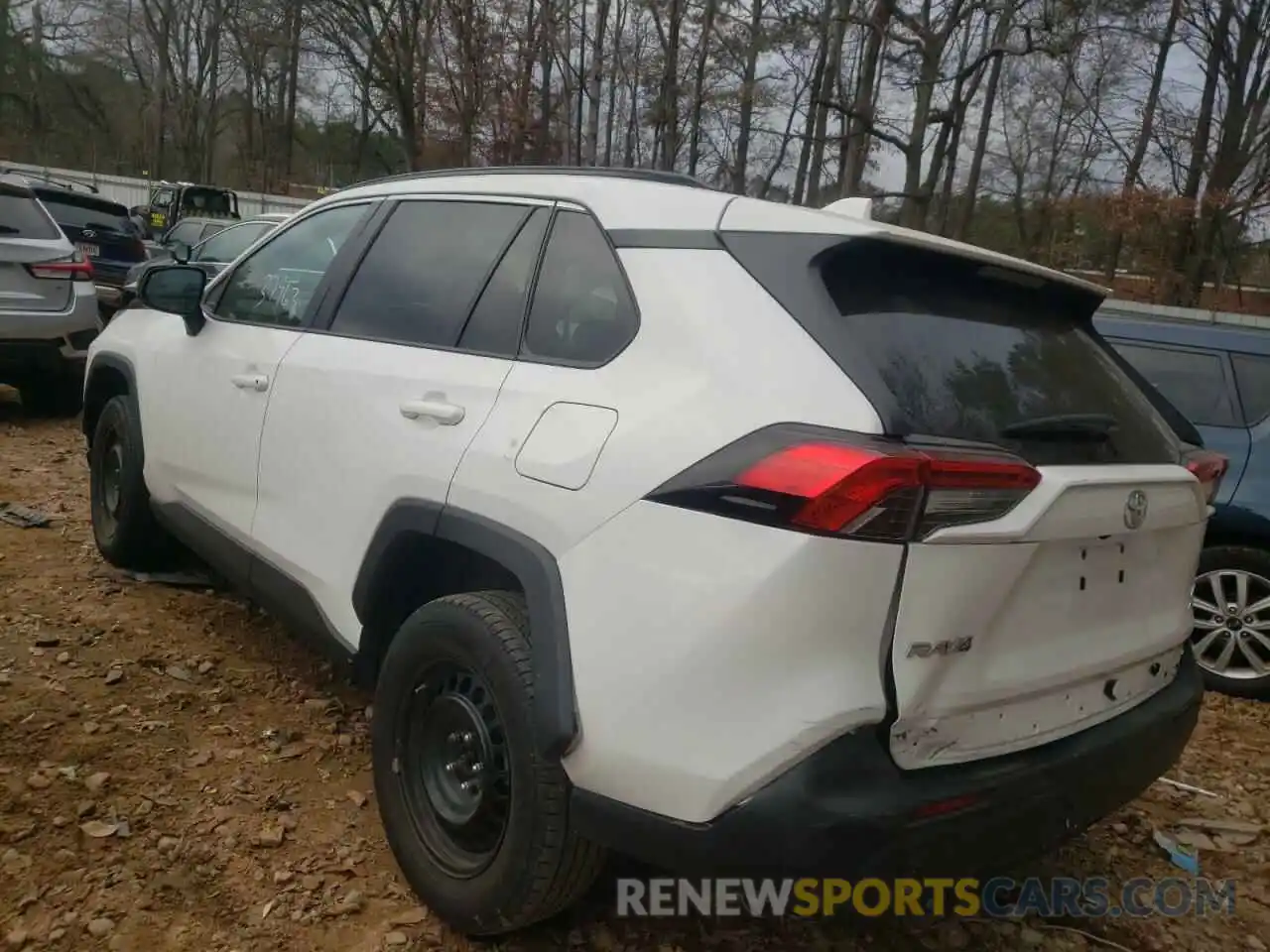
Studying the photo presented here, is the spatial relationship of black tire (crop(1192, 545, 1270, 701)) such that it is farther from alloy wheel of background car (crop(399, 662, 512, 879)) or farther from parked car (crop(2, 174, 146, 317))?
parked car (crop(2, 174, 146, 317))

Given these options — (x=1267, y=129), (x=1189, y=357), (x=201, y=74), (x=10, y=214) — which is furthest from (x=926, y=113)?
(x=201, y=74)

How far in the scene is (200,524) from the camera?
3.49 meters

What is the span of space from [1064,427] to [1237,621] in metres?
3.08

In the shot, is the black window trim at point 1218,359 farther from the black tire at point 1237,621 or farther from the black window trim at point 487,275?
the black window trim at point 487,275

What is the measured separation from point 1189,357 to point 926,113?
11047 millimetres

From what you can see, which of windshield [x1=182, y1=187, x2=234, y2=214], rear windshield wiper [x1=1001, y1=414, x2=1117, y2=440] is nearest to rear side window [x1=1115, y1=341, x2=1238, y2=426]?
rear windshield wiper [x1=1001, y1=414, x2=1117, y2=440]

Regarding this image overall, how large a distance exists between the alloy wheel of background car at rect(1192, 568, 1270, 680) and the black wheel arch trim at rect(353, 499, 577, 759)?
3524 mm

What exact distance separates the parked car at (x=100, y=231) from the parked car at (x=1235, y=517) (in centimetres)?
1005

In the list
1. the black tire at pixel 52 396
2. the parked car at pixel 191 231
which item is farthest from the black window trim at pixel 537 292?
the parked car at pixel 191 231

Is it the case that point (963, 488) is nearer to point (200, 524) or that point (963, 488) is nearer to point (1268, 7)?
point (200, 524)

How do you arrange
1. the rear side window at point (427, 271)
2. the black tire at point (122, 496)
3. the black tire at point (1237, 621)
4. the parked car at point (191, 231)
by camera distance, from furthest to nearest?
the parked car at point (191, 231) → the black tire at point (1237, 621) → the black tire at point (122, 496) → the rear side window at point (427, 271)

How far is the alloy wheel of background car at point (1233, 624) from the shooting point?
170 inches

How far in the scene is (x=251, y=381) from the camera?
10.4ft

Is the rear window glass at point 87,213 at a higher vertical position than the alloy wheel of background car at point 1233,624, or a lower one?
higher
